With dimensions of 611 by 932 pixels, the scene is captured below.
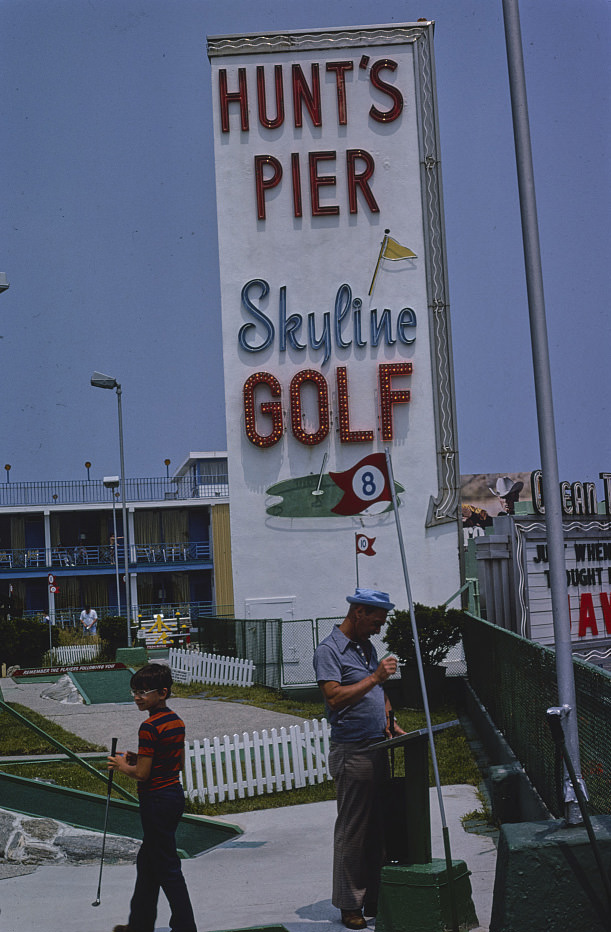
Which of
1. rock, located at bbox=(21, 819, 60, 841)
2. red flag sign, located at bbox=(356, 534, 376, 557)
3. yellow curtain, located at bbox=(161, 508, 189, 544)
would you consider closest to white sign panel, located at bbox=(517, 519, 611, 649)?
red flag sign, located at bbox=(356, 534, 376, 557)

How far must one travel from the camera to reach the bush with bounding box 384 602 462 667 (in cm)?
2162

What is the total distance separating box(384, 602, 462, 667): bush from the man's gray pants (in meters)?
14.6

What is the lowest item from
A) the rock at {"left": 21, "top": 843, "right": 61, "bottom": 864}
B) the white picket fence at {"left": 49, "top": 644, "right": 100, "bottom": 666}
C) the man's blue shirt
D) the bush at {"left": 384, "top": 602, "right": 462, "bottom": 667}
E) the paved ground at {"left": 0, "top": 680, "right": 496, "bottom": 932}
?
the white picket fence at {"left": 49, "top": 644, "right": 100, "bottom": 666}

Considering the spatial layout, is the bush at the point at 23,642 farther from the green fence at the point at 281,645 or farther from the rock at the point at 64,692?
the rock at the point at 64,692

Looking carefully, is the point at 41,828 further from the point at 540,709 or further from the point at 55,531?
the point at 55,531

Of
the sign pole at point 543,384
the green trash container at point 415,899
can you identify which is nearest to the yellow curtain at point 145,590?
the sign pole at point 543,384

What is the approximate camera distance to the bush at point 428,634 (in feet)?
70.9

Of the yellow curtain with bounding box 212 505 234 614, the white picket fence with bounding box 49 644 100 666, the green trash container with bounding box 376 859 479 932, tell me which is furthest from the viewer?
the yellow curtain with bounding box 212 505 234 614

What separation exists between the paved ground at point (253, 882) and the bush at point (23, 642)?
25.4 metres

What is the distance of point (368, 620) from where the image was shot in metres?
6.84

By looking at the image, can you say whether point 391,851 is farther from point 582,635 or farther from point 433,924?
point 582,635

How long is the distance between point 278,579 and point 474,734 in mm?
14056

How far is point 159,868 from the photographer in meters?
6.52

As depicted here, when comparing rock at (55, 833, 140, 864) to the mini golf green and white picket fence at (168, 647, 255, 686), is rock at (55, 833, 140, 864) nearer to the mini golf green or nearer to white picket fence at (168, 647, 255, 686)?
the mini golf green
